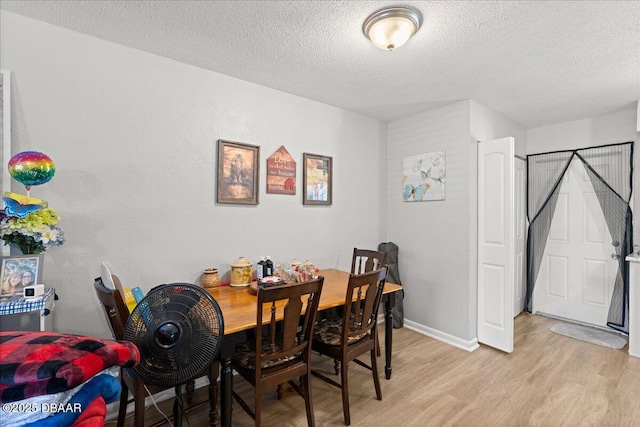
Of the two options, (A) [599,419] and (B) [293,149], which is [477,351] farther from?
(B) [293,149]

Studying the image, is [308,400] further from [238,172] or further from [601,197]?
[601,197]

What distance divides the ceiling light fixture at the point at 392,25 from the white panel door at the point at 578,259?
3.13 metres

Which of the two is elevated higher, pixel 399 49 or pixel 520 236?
pixel 399 49

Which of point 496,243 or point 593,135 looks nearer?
point 496,243

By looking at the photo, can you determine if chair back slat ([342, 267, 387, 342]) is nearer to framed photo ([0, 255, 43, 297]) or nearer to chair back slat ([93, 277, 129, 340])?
chair back slat ([93, 277, 129, 340])

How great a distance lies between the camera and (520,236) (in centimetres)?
384

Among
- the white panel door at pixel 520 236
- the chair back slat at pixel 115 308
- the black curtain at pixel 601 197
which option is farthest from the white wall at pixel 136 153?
the black curtain at pixel 601 197

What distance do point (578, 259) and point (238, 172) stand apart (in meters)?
3.98

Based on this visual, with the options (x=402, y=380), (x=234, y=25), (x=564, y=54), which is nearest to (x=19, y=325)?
(x=234, y=25)

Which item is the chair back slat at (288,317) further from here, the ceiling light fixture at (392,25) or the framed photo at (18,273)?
the ceiling light fixture at (392,25)

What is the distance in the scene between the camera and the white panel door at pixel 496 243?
9.28ft

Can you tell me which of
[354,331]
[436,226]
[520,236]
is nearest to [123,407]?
[354,331]

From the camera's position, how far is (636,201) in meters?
3.13

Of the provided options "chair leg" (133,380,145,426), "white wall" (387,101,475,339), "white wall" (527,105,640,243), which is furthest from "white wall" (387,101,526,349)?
"chair leg" (133,380,145,426)
